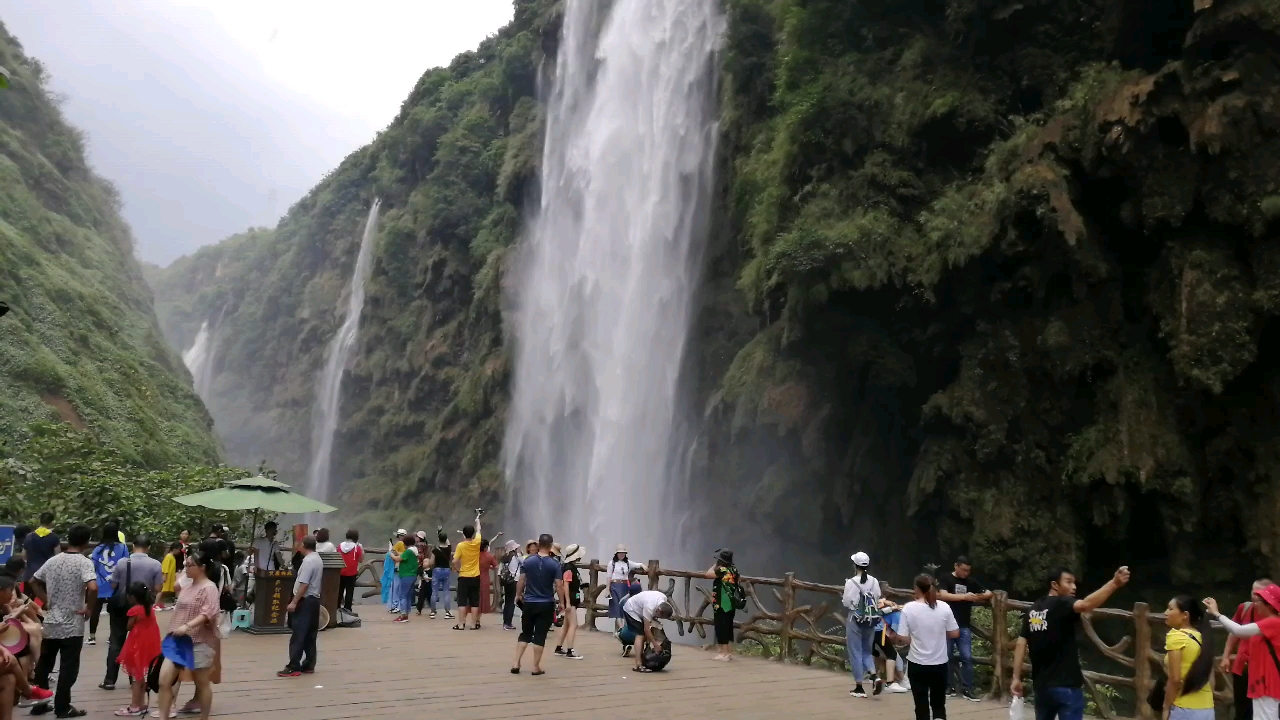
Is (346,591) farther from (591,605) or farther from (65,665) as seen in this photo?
(65,665)

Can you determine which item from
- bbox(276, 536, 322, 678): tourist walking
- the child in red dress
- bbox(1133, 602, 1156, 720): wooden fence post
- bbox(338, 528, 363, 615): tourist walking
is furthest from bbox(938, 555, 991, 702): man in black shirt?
bbox(338, 528, 363, 615): tourist walking

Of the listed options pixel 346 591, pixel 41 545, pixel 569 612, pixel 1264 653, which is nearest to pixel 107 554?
pixel 41 545

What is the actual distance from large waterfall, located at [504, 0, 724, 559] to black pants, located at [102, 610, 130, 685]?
17.9 meters

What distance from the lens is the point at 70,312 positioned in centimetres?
3206

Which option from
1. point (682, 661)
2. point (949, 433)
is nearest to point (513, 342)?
point (949, 433)

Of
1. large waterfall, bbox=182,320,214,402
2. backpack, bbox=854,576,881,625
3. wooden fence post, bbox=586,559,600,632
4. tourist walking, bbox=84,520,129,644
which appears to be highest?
large waterfall, bbox=182,320,214,402

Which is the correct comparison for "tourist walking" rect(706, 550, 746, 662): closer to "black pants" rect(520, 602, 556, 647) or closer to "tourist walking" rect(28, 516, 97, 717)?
"black pants" rect(520, 602, 556, 647)

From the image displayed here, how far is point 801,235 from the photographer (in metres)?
19.4

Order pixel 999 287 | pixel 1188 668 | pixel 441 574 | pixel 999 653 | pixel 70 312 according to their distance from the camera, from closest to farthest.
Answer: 1. pixel 1188 668
2. pixel 999 653
3. pixel 441 574
4. pixel 999 287
5. pixel 70 312

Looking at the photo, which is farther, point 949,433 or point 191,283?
point 191,283

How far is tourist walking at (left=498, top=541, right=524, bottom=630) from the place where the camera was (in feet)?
44.1

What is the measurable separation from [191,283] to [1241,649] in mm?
118713

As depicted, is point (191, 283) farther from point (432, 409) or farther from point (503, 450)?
point (503, 450)

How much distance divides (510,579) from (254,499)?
12.1 feet
